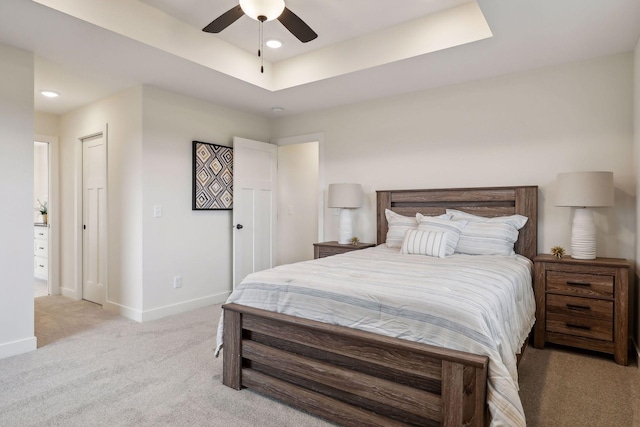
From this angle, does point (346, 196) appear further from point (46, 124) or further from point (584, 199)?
point (46, 124)

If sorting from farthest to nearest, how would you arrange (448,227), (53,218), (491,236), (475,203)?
1. (53,218)
2. (475,203)
3. (448,227)
4. (491,236)

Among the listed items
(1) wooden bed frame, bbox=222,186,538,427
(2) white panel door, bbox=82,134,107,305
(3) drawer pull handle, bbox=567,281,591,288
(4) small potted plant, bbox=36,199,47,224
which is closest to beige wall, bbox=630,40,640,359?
(3) drawer pull handle, bbox=567,281,591,288

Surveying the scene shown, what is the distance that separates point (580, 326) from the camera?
2.79 meters

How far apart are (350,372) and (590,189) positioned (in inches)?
90.8

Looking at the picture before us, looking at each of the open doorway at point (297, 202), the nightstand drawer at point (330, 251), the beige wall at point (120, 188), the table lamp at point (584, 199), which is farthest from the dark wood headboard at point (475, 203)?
the beige wall at point (120, 188)

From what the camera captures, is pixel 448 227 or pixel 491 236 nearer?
pixel 491 236

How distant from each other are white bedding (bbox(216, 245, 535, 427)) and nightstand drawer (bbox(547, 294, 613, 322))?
318mm

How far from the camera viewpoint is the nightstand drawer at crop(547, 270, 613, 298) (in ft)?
8.84

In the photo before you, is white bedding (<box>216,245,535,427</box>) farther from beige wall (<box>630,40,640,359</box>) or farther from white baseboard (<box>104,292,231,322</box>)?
white baseboard (<box>104,292,231,322</box>)

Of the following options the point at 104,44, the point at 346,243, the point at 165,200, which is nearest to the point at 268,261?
the point at 346,243

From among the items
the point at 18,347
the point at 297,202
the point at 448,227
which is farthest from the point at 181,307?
the point at 448,227

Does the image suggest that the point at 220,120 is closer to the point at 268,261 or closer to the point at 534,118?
the point at 268,261

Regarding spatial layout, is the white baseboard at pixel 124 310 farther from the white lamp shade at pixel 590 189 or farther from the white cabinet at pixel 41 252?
the white lamp shade at pixel 590 189

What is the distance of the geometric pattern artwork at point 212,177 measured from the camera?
411 centimetres
